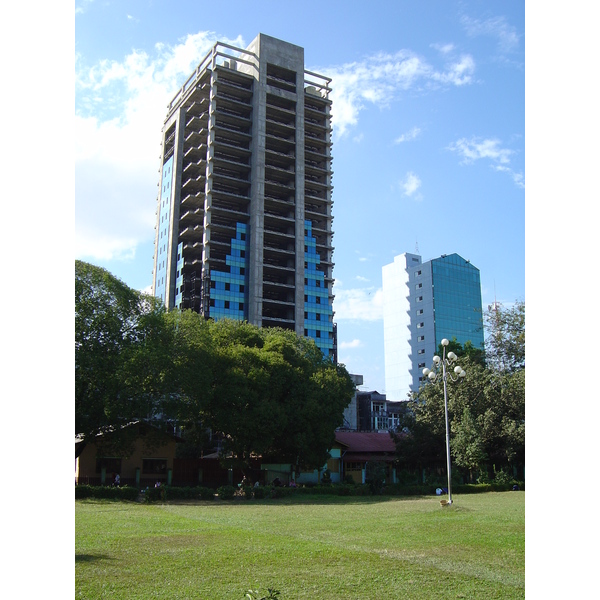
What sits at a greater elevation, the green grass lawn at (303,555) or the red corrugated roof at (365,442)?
the green grass lawn at (303,555)

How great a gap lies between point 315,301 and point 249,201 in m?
14.5

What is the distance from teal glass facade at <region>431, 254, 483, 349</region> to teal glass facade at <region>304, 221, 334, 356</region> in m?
21.9

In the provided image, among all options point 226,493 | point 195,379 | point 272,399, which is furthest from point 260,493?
point 195,379

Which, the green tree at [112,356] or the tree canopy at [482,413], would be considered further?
the tree canopy at [482,413]

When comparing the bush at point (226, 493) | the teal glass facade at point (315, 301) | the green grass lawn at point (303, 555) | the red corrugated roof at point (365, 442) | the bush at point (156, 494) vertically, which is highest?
the teal glass facade at point (315, 301)

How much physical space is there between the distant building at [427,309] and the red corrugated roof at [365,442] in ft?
134

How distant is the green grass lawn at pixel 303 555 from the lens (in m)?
8.09

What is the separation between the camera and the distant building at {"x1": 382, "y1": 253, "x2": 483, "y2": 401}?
86500mm

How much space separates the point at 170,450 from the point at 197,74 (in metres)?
53.4

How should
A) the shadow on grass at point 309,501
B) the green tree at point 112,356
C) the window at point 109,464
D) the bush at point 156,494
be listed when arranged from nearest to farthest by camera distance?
1. the shadow on grass at point 309,501
2. the bush at point 156,494
3. the green tree at point 112,356
4. the window at point 109,464

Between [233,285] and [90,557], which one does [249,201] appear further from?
[90,557]

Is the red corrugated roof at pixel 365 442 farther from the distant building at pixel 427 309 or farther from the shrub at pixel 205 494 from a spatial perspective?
the distant building at pixel 427 309

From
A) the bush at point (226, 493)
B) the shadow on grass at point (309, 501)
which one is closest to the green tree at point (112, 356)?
the bush at point (226, 493)

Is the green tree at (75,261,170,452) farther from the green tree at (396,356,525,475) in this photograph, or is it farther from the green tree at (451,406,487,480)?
the green tree at (396,356,525,475)
